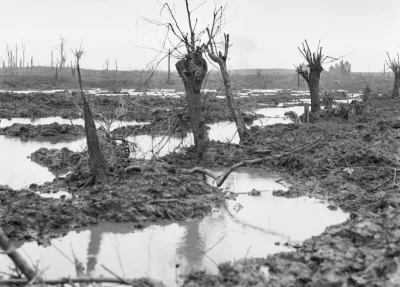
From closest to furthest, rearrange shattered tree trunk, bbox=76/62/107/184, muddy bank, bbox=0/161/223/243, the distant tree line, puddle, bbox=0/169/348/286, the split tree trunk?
puddle, bbox=0/169/348/286 < muddy bank, bbox=0/161/223/243 < shattered tree trunk, bbox=76/62/107/184 < the split tree trunk < the distant tree line

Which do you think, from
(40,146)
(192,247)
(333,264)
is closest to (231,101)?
(40,146)

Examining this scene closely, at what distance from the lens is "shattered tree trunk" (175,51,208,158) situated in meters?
10.5

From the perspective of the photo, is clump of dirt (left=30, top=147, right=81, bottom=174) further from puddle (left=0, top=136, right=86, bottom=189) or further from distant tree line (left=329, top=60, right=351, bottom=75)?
distant tree line (left=329, top=60, right=351, bottom=75)

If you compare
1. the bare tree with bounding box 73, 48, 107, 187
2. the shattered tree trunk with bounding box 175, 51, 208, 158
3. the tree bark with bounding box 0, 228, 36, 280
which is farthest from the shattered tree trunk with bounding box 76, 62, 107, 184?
the tree bark with bounding box 0, 228, 36, 280

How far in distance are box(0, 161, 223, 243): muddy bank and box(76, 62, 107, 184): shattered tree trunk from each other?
0.27m

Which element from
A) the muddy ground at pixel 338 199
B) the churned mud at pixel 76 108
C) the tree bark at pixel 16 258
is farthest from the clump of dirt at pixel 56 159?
the tree bark at pixel 16 258

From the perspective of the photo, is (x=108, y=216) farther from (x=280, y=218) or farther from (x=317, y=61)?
(x=317, y=61)

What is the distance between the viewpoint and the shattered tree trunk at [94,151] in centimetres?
800

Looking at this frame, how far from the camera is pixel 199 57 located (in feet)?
35.0

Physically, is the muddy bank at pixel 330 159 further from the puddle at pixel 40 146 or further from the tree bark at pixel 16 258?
the tree bark at pixel 16 258

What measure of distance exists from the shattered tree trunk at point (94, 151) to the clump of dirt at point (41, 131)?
835 cm

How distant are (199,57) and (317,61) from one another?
10339 mm

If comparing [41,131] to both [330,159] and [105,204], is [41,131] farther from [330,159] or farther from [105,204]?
[330,159]

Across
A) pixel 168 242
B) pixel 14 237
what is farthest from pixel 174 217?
pixel 14 237
